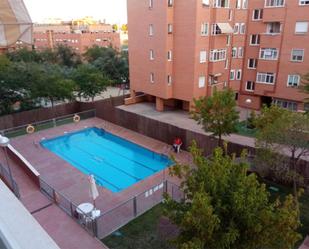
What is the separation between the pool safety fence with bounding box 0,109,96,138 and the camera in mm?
23797

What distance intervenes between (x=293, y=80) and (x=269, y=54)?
11.4ft

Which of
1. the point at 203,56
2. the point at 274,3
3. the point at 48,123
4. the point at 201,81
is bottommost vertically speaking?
the point at 48,123

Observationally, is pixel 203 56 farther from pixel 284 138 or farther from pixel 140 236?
pixel 140 236

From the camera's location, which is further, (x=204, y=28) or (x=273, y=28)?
(x=273, y=28)

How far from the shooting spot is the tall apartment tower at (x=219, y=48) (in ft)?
78.5

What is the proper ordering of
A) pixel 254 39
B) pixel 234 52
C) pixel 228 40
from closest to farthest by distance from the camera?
pixel 228 40 < pixel 254 39 < pixel 234 52

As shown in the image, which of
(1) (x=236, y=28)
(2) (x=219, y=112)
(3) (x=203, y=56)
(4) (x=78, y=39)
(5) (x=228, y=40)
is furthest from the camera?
(4) (x=78, y=39)

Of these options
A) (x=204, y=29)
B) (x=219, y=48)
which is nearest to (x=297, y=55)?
(x=219, y=48)

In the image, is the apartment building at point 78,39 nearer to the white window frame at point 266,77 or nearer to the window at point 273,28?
Result: the white window frame at point 266,77

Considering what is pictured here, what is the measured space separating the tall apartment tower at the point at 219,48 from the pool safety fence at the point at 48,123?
6.35 m

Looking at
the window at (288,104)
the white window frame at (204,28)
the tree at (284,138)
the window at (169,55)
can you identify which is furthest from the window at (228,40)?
the tree at (284,138)

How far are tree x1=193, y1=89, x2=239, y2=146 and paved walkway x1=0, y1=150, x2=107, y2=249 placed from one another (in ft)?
30.3

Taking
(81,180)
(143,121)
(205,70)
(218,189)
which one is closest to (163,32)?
(205,70)

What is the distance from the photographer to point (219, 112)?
16156 mm
